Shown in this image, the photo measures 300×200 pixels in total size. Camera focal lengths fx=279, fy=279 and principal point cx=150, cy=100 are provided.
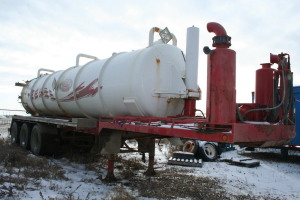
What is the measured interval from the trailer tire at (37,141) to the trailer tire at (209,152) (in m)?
5.36

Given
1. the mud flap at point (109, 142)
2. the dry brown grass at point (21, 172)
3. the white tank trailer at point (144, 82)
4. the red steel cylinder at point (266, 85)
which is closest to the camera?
the red steel cylinder at point (266, 85)

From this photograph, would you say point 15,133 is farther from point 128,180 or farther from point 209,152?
point 209,152

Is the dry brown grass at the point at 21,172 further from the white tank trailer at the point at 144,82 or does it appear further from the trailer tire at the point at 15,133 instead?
the trailer tire at the point at 15,133

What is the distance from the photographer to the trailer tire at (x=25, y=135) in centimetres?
1009

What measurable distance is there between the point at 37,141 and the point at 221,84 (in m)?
7.31

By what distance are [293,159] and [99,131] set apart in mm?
8169

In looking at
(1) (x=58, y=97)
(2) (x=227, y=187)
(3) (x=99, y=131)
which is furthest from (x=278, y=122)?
(1) (x=58, y=97)

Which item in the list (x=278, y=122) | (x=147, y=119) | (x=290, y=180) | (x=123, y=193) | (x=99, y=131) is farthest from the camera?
(x=290, y=180)

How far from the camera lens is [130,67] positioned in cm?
555

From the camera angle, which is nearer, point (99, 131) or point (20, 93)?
point (99, 131)

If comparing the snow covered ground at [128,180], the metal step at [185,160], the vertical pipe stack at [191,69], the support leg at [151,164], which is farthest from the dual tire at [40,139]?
the vertical pipe stack at [191,69]

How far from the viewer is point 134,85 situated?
17.6ft

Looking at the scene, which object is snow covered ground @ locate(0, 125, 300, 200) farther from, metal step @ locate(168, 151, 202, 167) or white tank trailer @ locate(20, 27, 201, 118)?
white tank trailer @ locate(20, 27, 201, 118)

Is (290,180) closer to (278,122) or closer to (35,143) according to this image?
(278,122)
